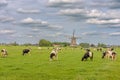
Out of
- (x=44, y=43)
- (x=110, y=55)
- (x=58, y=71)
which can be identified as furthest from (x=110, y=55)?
(x=44, y=43)

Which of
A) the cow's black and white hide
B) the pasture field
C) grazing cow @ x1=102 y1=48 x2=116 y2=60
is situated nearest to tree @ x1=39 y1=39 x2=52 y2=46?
the cow's black and white hide

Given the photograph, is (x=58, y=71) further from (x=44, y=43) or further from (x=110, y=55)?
(x=44, y=43)

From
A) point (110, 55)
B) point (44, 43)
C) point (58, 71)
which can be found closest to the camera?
point (58, 71)

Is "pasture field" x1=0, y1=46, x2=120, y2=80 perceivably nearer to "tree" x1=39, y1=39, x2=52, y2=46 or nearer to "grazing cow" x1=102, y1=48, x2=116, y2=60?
"grazing cow" x1=102, y1=48, x2=116, y2=60

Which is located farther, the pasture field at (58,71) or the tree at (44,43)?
the tree at (44,43)

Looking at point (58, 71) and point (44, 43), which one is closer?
point (58, 71)

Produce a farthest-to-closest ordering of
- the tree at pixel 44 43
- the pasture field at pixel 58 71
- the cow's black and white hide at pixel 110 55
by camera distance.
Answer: the tree at pixel 44 43 < the cow's black and white hide at pixel 110 55 < the pasture field at pixel 58 71

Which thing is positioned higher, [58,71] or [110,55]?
[110,55]

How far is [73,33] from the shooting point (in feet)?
546

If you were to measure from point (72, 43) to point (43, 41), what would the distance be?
40.1 metres

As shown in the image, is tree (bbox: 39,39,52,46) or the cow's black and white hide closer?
the cow's black and white hide

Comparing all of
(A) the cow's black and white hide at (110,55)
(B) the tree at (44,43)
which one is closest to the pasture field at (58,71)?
(A) the cow's black and white hide at (110,55)

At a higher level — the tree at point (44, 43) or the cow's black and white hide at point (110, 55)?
the tree at point (44, 43)

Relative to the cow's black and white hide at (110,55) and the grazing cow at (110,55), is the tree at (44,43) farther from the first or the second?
the grazing cow at (110,55)
